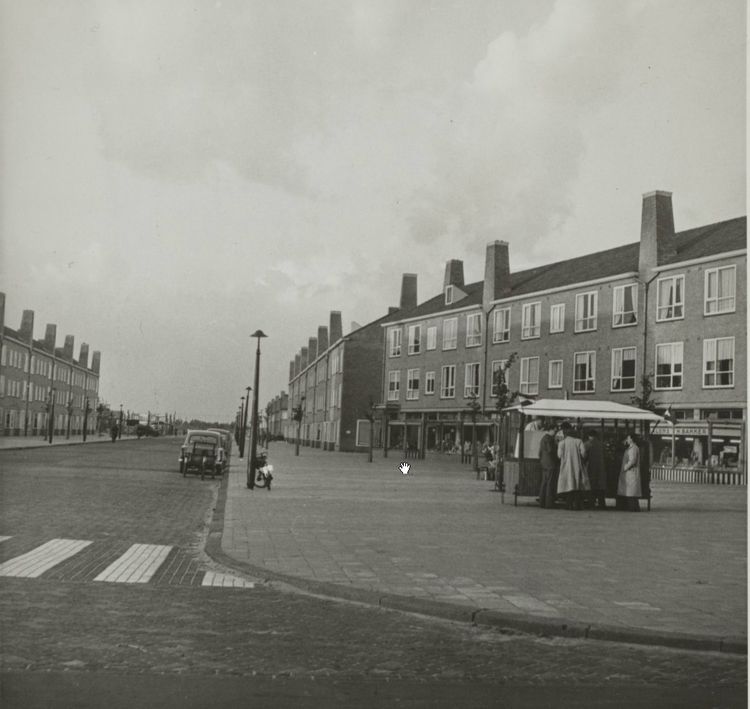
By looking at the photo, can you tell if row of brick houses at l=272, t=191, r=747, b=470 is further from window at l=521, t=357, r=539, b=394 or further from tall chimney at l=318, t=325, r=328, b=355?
tall chimney at l=318, t=325, r=328, b=355

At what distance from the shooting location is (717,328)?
36625 millimetres

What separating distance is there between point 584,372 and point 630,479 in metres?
25.7

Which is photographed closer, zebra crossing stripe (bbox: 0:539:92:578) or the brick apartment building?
zebra crossing stripe (bbox: 0:539:92:578)

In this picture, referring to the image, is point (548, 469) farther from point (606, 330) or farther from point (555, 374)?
point (555, 374)

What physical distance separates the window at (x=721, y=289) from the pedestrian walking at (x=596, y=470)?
1968cm

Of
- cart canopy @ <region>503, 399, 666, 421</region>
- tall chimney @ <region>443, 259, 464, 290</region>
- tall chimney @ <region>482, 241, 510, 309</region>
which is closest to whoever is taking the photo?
cart canopy @ <region>503, 399, 666, 421</region>

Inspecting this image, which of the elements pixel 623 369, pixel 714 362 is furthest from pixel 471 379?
pixel 714 362

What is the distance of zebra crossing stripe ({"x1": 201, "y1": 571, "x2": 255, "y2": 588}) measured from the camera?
888 centimetres

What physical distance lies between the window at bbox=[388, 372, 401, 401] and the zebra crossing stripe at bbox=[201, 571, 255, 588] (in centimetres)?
5252

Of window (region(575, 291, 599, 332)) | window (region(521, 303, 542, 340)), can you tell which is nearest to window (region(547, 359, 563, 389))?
window (region(521, 303, 542, 340))

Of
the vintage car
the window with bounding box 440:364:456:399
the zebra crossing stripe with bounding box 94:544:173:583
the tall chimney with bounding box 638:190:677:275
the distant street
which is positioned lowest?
the zebra crossing stripe with bounding box 94:544:173:583

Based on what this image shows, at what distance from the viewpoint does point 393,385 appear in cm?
6275

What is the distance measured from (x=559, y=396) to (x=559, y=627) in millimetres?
39369

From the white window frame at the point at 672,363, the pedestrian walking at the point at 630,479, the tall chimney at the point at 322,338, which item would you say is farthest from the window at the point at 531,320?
the tall chimney at the point at 322,338
